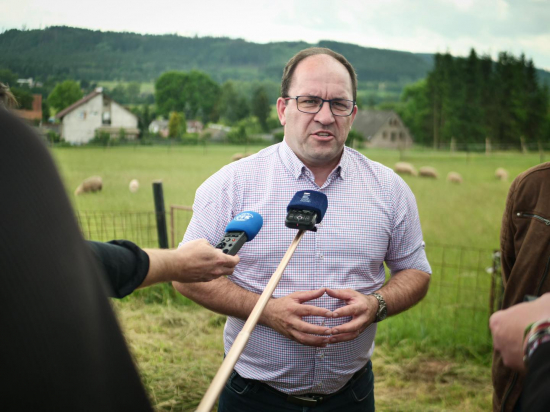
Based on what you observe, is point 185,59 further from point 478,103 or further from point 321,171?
point 321,171

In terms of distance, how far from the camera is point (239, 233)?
1.61 metres

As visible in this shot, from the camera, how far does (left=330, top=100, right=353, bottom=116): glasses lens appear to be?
2.34 meters

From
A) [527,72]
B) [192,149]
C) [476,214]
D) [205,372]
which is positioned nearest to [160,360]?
[205,372]

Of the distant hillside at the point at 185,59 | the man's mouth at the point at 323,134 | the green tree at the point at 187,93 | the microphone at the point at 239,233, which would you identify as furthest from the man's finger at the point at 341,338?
the green tree at the point at 187,93

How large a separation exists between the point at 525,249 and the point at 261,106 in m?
5.40

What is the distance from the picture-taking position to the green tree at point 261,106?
23.4ft

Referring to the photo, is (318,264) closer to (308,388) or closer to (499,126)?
(308,388)

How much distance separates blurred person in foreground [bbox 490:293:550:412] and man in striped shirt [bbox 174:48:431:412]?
912 mm

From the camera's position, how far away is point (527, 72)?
7.93 meters

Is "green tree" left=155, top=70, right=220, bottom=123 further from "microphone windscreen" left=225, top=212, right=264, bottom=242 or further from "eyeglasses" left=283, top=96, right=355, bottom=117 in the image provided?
"microphone windscreen" left=225, top=212, right=264, bottom=242

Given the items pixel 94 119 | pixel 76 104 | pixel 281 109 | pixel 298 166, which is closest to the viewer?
pixel 298 166

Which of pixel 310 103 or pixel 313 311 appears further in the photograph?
pixel 310 103

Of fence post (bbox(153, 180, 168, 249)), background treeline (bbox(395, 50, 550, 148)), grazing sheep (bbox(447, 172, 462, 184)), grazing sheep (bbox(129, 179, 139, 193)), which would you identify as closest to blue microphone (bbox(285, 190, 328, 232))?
fence post (bbox(153, 180, 168, 249))

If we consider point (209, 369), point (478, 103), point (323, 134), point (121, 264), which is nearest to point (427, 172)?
point (478, 103)
